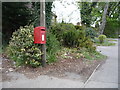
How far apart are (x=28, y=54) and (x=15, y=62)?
795 mm

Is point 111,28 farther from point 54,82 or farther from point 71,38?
point 54,82

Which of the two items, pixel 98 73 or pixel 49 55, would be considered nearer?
pixel 98 73

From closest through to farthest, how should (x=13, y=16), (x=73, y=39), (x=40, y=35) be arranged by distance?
(x=40, y=35)
(x=13, y=16)
(x=73, y=39)

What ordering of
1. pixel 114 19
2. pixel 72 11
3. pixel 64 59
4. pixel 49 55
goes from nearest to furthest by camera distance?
1. pixel 49 55
2. pixel 64 59
3. pixel 72 11
4. pixel 114 19

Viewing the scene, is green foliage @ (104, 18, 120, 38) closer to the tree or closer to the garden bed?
the tree

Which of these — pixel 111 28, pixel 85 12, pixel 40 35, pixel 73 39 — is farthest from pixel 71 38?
pixel 111 28

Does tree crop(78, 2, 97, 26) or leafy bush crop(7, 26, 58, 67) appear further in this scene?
tree crop(78, 2, 97, 26)

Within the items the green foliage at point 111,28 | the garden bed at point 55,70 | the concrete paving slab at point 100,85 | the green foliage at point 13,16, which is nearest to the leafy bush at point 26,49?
the garden bed at point 55,70

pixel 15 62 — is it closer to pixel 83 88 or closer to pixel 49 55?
pixel 49 55

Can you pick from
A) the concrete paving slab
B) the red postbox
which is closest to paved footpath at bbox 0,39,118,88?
the concrete paving slab

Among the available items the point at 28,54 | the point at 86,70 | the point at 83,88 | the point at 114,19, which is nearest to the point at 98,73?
the point at 86,70

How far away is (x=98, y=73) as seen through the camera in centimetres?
426

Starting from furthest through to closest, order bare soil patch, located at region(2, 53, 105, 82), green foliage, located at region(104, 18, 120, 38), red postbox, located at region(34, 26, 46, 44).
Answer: green foliage, located at region(104, 18, 120, 38) → red postbox, located at region(34, 26, 46, 44) → bare soil patch, located at region(2, 53, 105, 82)

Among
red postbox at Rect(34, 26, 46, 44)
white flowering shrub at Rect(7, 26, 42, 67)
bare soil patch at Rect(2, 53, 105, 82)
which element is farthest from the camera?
white flowering shrub at Rect(7, 26, 42, 67)
